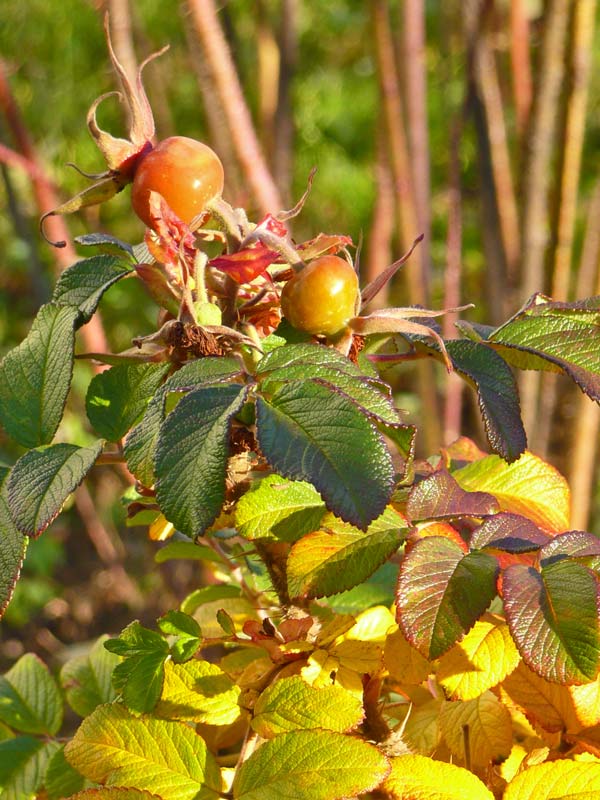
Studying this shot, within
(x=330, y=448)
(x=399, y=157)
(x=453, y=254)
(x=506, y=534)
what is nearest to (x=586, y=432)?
(x=453, y=254)

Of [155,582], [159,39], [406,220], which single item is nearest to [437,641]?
[406,220]

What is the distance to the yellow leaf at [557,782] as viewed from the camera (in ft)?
1.49

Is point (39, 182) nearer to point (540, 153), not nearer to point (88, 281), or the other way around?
point (540, 153)

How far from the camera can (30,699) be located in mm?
635

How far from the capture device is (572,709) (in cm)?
50

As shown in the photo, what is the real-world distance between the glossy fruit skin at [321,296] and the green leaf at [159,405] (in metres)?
0.04

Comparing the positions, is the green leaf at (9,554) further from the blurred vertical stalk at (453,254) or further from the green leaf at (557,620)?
the blurred vertical stalk at (453,254)

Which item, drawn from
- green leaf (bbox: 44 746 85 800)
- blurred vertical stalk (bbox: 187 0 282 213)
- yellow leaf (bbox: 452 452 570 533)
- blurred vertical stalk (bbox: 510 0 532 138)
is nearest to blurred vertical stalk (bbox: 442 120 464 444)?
blurred vertical stalk (bbox: 510 0 532 138)

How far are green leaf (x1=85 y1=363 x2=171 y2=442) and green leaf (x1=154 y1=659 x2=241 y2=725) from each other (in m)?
0.13

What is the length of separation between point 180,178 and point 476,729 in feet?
1.08

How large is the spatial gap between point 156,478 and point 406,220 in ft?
3.68

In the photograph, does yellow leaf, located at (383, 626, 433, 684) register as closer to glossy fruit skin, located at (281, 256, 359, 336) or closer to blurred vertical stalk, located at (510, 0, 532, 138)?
glossy fruit skin, located at (281, 256, 359, 336)

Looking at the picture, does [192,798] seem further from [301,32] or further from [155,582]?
[301,32]

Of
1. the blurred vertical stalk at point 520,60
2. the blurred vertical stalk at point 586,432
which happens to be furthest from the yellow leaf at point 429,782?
the blurred vertical stalk at point 520,60
